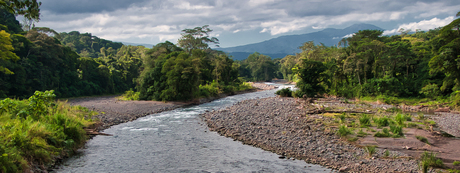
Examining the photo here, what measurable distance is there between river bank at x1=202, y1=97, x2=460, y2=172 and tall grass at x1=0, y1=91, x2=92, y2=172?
8.53m

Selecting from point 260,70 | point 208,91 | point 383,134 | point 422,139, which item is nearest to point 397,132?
point 383,134

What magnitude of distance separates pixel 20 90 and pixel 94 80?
15.6 meters

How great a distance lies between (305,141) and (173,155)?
6.69 m

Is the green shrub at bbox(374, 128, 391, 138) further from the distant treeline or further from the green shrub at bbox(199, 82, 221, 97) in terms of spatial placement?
the green shrub at bbox(199, 82, 221, 97)

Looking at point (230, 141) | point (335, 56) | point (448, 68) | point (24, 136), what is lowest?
point (230, 141)

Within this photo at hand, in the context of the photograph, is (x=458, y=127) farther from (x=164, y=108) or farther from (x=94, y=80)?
(x=94, y=80)

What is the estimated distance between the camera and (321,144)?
39.7ft

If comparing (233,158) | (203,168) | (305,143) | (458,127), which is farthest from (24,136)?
(458,127)

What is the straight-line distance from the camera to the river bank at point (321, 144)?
31.6 ft

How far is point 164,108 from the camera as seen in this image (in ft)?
94.2

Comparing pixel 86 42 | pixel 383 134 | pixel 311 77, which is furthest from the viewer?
pixel 86 42

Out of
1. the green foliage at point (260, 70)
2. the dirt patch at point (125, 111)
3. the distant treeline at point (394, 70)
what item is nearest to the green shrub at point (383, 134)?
the distant treeline at point (394, 70)

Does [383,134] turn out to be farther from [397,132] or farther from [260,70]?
[260,70]

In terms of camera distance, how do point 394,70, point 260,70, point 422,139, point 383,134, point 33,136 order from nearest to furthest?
point 33,136 → point 422,139 → point 383,134 → point 394,70 → point 260,70
